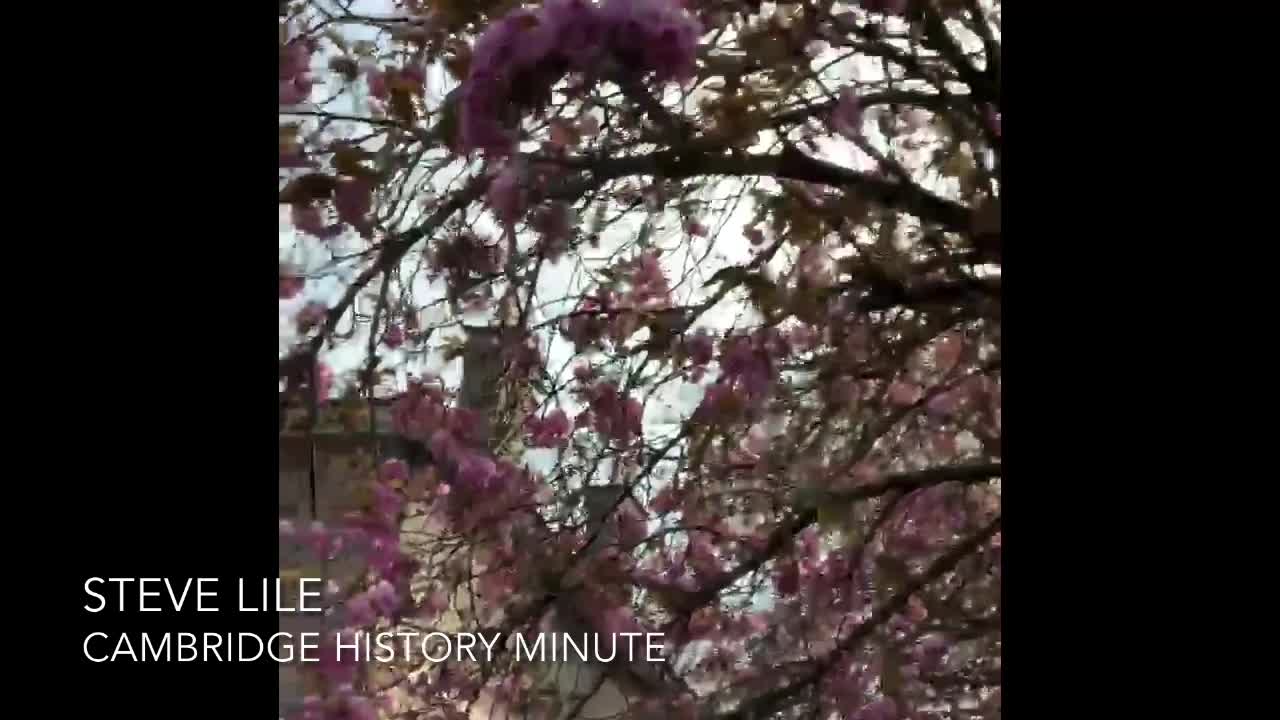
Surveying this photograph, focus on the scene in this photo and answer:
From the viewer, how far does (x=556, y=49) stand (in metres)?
0.65

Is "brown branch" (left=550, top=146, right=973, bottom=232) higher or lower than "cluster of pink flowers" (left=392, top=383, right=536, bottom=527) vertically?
higher

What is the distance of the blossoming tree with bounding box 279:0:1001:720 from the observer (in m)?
0.72

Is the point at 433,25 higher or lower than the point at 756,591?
higher

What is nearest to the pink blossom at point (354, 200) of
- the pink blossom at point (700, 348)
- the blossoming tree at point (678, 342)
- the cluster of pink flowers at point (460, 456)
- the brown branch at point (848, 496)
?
the blossoming tree at point (678, 342)

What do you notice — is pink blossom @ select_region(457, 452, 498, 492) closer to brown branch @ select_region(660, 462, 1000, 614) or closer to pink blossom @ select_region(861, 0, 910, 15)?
brown branch @ select_region(660, 462, 1000, 614)

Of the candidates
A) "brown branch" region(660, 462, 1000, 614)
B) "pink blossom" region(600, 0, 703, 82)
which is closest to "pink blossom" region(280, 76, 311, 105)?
"pink blossom" region(600, 0, 703, 82)
